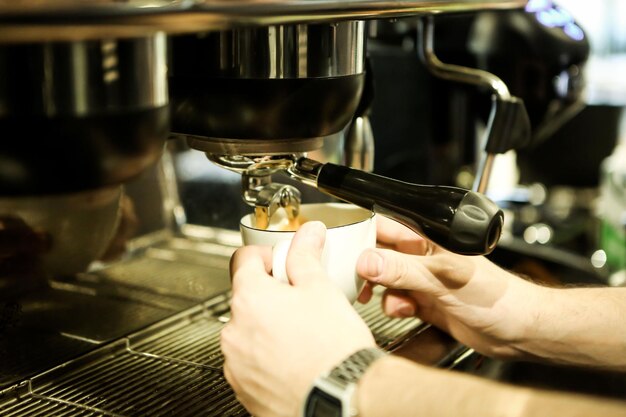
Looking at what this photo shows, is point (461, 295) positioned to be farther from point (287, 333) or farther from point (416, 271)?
point (287, 333)

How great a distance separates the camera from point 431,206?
59 cm

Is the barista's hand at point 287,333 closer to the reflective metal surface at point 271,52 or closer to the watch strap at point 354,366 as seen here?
the watch strap at point 354,366

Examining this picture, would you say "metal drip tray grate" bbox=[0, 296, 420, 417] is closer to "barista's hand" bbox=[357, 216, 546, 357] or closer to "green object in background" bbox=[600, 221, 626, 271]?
"barista's hand" bbox=[357, 216, 546, 357]

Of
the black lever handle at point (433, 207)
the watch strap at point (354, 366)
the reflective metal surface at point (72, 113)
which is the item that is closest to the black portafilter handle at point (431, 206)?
the black lever handle at point (433, 207)

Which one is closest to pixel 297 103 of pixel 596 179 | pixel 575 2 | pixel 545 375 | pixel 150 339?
pixel 150 339

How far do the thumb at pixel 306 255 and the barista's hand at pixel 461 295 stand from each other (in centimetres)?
13

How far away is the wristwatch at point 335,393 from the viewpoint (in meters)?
0.51

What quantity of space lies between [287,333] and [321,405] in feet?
0.18

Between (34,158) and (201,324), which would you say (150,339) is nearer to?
(201,324)

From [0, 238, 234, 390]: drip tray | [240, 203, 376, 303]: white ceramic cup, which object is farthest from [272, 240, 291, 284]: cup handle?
[0, 238, 234, 390]: drip tray

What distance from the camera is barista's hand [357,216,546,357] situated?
0.73m

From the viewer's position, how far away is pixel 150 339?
2.47 ft

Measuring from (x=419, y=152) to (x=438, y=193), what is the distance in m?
0.71

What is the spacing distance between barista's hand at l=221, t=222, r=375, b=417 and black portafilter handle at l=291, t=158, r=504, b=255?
6 cm
